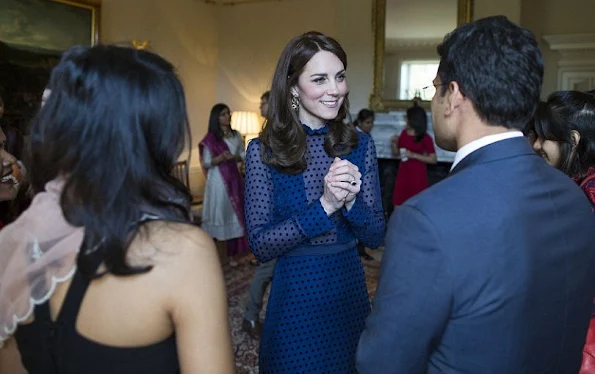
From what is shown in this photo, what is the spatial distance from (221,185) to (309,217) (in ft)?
13.9

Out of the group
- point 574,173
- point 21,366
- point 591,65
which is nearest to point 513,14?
point 591,65

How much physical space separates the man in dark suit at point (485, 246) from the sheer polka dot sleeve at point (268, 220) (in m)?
0.65

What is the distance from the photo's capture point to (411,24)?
283 inches

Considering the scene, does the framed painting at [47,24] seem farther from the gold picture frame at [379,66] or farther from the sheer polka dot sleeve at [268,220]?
the sheer polka dot sleeve at [268,220]

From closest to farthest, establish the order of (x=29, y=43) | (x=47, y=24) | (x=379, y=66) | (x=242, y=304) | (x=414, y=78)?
(x=242, y=304) < (x=29, y=43) < (x=47, y=24) < (x=414, y=78) < (x=379, y=66)

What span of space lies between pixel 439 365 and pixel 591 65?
6749mm

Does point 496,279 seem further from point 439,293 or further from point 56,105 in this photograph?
point 56,105

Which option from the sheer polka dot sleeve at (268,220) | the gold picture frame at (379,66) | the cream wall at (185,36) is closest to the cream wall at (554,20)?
the gold picture frame at (379,66)

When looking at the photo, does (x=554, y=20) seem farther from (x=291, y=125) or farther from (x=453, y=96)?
(x=453, y=96)

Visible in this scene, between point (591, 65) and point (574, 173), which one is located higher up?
point (591, 65)

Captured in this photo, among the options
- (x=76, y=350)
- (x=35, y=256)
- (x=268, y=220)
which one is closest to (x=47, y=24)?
(x=268, y=220)

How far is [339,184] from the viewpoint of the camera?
1.67 meters

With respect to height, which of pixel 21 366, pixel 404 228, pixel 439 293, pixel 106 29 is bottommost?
pixel 21 366

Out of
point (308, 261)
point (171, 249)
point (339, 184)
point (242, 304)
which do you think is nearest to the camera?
point (171, 249)
